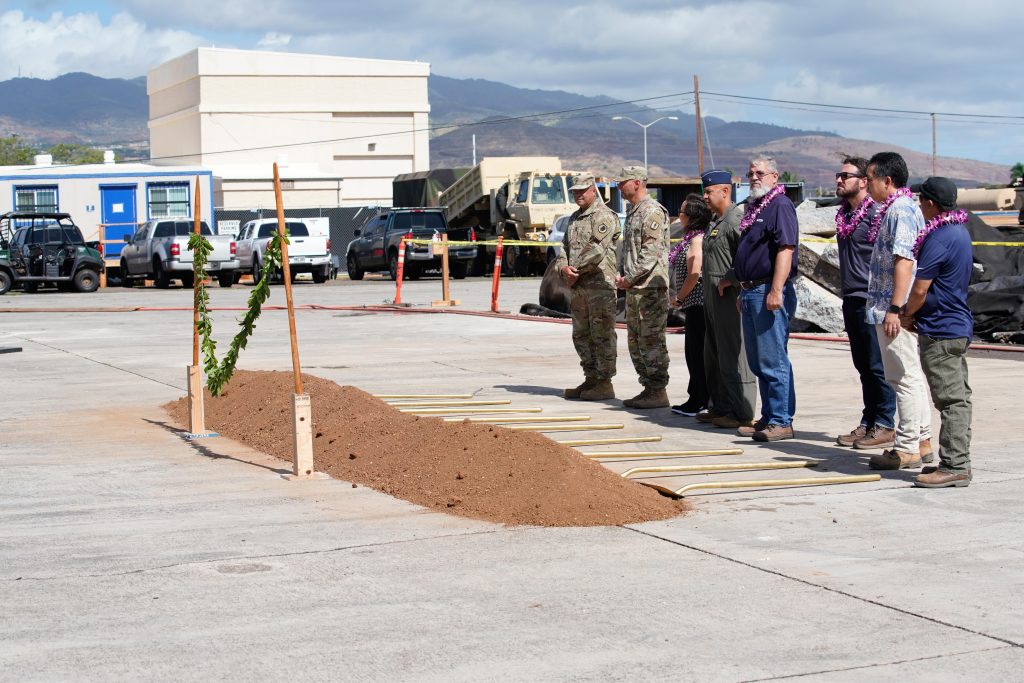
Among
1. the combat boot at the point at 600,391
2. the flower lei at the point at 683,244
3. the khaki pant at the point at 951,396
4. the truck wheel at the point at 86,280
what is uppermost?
the flower lei at the point at 683,244

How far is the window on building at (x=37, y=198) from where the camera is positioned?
46594mm

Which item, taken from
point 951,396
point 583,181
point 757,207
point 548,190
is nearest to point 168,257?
point 548,190

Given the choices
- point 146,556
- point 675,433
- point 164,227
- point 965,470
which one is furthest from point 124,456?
point 164,227

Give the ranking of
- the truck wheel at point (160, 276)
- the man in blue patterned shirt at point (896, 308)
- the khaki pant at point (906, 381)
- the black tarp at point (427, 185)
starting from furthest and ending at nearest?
the black tarp at point (427, 185) → the truck wheel at point (160, 276) → the khaki pant at point (906, 381) → the man in blue patterned shirt at point (896, 308)

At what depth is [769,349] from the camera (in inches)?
382

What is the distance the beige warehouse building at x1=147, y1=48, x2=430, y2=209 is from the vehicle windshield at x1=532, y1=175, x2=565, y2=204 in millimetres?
63016

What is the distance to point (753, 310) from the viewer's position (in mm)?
9695

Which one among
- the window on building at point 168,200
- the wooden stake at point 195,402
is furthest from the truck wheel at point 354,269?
the wooden stake at point 195,402

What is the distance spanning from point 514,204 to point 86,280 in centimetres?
1294

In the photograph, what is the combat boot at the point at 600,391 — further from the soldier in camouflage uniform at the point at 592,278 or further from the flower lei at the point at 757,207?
the flower lei at the point at 757,207

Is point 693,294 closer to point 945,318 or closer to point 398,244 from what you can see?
point 945,318

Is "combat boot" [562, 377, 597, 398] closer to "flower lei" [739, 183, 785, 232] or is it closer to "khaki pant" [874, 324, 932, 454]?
"flower lei" [739, 183, 785, 232]

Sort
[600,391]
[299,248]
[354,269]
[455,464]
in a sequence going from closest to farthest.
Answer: [455,464] → [600,391] → [299,248] → [354,269]

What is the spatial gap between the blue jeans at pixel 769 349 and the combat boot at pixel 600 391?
2.49m
